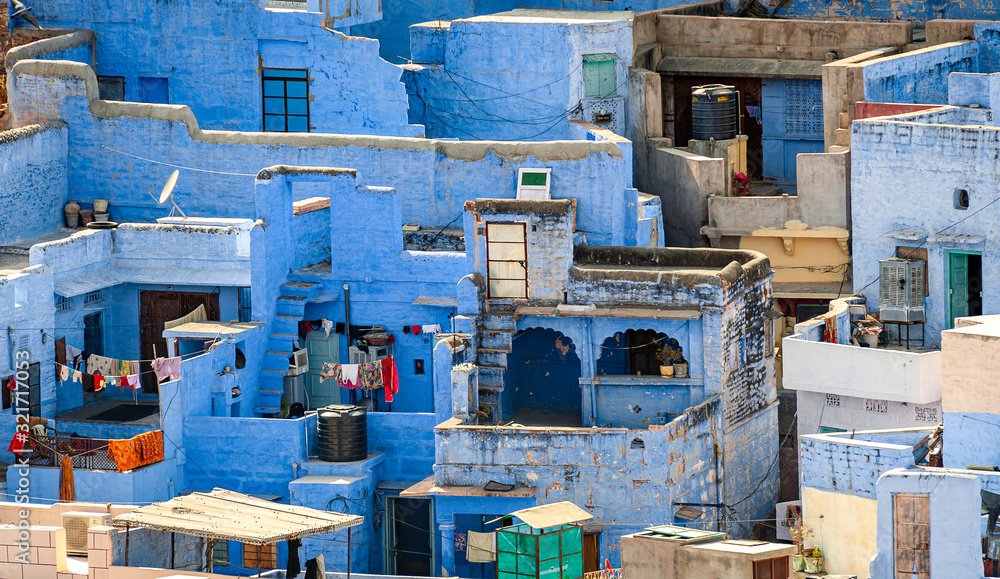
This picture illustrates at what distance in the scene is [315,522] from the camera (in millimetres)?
50969

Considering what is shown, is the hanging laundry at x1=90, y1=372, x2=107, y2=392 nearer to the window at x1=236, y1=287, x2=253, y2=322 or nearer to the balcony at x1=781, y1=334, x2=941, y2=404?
the window at x1=236, y1=287, x2=253, y2=322

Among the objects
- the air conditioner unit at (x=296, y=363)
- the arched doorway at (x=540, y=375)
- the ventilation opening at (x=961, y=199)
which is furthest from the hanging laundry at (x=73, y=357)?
the ventilation opening at (x=961, y=199)

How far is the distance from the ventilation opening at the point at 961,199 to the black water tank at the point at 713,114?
298 inches

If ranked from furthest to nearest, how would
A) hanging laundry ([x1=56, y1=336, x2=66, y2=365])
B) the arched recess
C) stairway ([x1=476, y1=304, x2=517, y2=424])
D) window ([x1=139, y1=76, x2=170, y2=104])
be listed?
window ([x1=139, y1=76, x2=170, y2=104]), hanging laundry ([x1=56, y1=336, x2=66, y2=365]), the arched recess, stairway ([x1=476, y1=304, x2=517, y2=424])

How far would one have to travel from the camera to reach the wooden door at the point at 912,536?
160 ft

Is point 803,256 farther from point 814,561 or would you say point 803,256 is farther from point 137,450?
point 137,450

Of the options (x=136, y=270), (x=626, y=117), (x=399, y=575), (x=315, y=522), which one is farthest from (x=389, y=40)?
(x=315, y=522)

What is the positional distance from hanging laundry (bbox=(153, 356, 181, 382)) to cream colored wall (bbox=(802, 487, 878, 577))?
12.2 metres

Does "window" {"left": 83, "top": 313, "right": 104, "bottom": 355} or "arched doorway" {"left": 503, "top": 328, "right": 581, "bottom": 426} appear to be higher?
"window" {"left": 83, "top": 313, "right": 104, "bottom": 355}

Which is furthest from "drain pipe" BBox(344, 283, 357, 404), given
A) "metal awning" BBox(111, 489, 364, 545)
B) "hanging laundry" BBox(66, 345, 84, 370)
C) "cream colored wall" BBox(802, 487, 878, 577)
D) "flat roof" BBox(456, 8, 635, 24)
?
"cream colored wall" BBox(802, 487, 878, 577)

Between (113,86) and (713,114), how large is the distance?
1265 cm

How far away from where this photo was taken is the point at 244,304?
198 ft

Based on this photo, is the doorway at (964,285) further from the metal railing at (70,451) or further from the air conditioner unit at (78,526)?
the air conditioner unit at (78,526)

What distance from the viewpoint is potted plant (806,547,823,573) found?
174 feet
